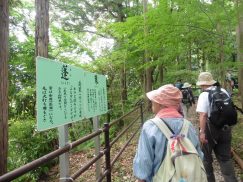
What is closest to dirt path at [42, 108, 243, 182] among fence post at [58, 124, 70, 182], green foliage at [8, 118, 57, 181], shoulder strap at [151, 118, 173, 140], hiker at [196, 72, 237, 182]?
green foliage at [8, 118, 57, 181]

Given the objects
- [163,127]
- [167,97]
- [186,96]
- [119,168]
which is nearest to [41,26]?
[119,168]

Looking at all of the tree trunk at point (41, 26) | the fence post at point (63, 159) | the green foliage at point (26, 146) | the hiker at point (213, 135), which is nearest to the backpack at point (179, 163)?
the fence post at point (63, 159)

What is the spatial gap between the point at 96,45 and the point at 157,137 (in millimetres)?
11641

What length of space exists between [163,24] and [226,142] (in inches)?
151

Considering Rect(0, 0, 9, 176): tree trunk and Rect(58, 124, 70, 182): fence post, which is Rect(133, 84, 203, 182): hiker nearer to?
Rect(58, 124, 70, 182): fence post

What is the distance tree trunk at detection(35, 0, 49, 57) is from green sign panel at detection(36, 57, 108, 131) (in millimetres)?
3647

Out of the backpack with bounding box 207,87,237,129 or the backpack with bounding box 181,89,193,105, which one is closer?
the backpack with bounding box 207,87,237,129

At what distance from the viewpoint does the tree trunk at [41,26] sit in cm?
772

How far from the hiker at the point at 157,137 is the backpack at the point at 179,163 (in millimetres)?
51

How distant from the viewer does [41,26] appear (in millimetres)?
7734

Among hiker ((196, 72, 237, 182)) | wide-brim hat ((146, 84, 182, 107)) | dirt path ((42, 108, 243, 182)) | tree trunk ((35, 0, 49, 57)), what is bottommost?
dirt path ((42, 108, 243, 182))

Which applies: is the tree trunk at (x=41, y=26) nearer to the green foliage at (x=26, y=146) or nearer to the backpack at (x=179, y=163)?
the green foliage at (x=26, y=146)

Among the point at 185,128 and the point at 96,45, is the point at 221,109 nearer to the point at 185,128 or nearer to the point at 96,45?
the point at 185,128

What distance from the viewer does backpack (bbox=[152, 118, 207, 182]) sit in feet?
7.93
